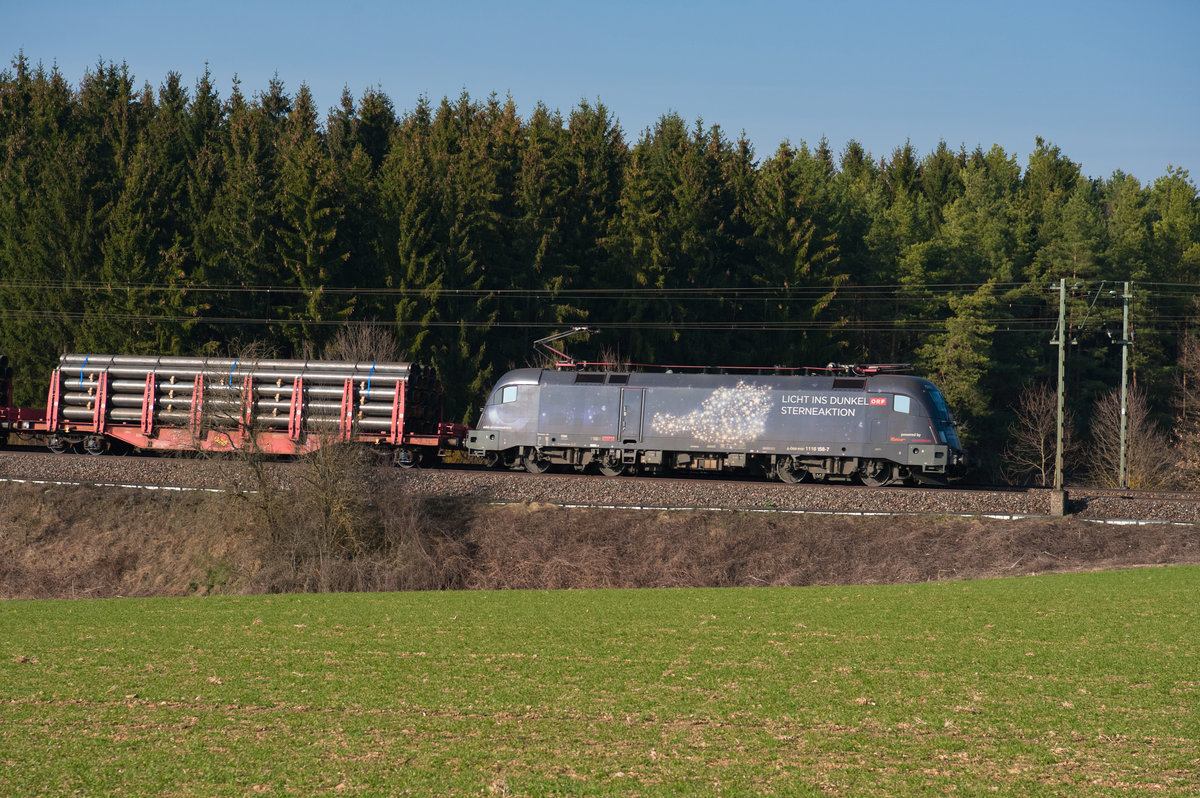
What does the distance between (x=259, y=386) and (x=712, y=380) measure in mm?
15221

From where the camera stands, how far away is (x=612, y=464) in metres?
33.4

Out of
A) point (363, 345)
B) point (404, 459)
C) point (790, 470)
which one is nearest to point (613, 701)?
point (790, 470)

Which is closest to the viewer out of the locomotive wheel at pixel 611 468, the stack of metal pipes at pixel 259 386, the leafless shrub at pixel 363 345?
the locomotive wheel at pixel 611 468

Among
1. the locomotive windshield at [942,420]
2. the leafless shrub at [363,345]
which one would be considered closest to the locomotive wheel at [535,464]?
the locomotive windshield at [942,420]

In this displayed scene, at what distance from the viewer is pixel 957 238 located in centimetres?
6606

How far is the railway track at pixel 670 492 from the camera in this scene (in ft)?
92.5

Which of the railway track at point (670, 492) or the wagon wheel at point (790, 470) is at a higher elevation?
the wagon wheel at point (790, 470)

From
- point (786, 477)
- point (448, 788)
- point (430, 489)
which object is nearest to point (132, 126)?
point (430, 489)

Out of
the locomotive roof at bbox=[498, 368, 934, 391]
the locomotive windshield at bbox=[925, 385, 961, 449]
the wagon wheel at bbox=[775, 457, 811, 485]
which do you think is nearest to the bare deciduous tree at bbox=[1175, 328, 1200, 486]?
the locomotive windshield at bbox=[925, 385, 961, 449]

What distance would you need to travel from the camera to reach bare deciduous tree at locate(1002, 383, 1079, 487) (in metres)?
58.8

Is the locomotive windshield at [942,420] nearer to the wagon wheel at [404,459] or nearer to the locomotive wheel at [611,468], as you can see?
the locomotive wheel at [611,468]

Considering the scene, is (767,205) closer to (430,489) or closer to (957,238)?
(957,238)

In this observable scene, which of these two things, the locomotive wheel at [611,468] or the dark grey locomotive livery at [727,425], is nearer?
the dark grey locomotive livery at [727,425]

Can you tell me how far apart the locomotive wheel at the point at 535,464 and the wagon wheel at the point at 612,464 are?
1.95m
